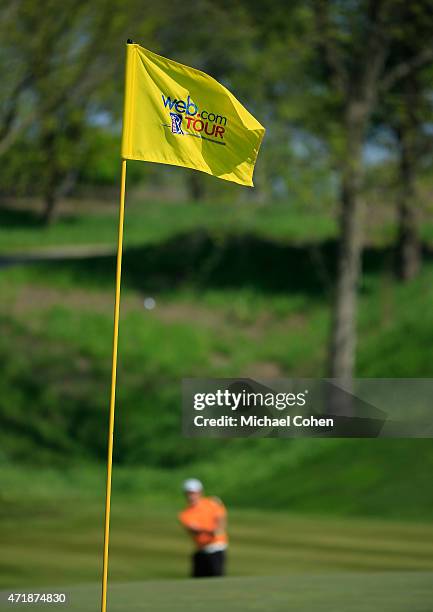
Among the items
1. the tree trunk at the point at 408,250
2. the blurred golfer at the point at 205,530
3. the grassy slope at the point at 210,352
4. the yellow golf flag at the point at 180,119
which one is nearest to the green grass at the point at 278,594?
the blurred golfer at the point at 205,530

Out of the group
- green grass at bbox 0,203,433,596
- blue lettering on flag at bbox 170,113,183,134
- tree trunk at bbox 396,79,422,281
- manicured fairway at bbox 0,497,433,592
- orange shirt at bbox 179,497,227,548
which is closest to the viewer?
blue lettering on flag at bbox 170,113,183,134

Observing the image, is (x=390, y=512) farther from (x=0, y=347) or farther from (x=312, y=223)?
(x=312, y=223)

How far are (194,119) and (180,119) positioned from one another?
17 cm

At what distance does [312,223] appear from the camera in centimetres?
4362

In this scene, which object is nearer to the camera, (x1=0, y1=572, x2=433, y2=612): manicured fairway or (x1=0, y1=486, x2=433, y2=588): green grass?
(x1=0, y1=572, x2=433, y2=612): manicured fairway

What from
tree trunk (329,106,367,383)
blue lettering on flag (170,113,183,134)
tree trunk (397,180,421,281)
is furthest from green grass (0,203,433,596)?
blue lettering on flag (170,113,183,134)

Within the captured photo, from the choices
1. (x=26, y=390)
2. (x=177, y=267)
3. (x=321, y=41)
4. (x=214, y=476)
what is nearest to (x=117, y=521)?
(x=214, y=476)

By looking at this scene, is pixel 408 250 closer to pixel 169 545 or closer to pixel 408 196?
pixel 408 196

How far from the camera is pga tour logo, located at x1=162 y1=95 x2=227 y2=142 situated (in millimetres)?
11984

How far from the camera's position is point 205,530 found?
14.8 m

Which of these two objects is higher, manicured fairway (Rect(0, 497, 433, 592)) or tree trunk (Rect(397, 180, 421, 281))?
tree trunk (Rect(397, 180, 421, 281))

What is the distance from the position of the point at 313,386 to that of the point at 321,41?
7.99 meters

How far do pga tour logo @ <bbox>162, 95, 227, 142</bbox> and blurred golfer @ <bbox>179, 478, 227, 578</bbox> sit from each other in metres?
4.69

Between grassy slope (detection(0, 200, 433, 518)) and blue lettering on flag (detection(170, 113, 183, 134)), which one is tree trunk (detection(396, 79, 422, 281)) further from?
blue lettering on flag (detection(170, 113, 183, 134))
